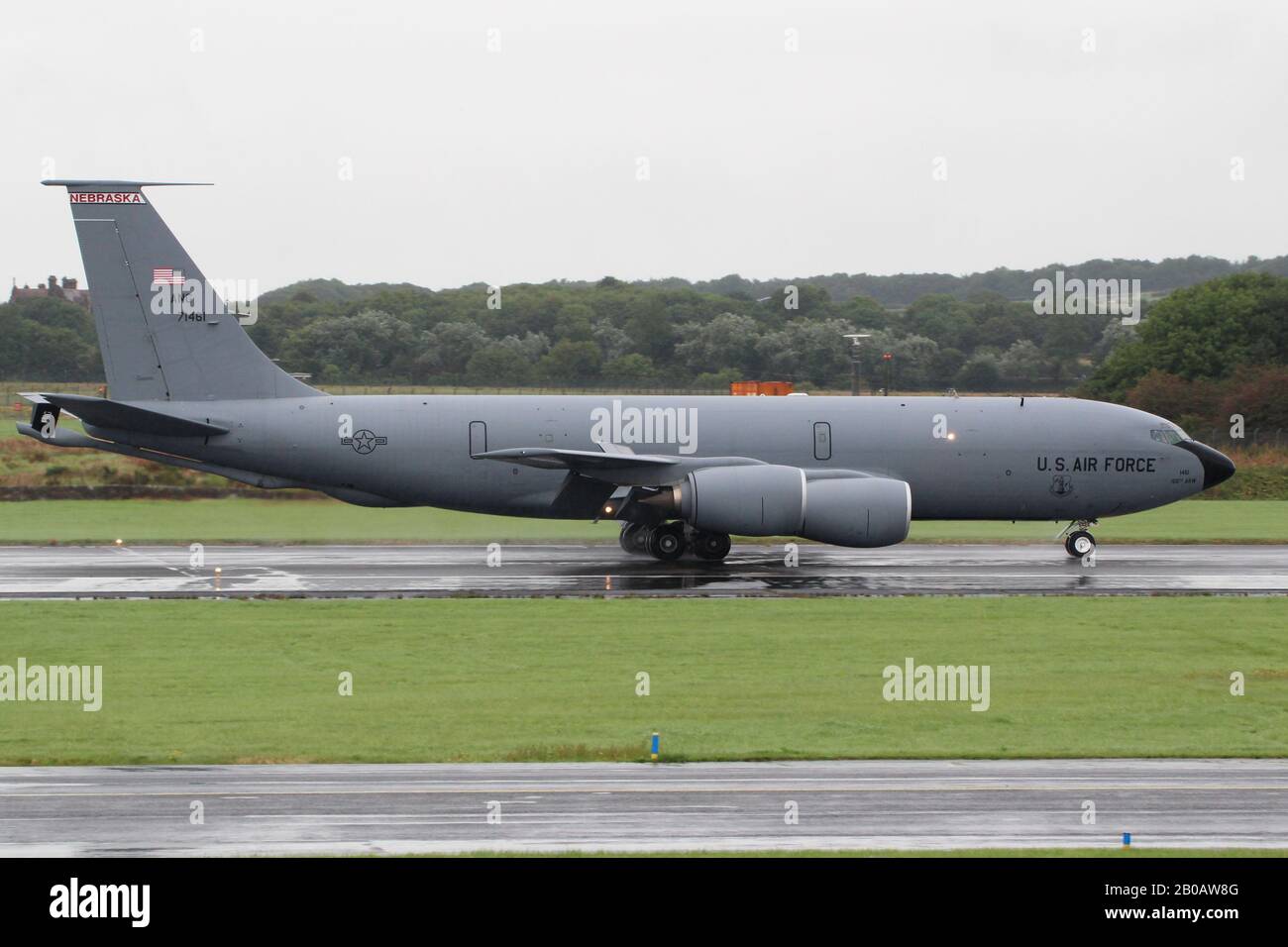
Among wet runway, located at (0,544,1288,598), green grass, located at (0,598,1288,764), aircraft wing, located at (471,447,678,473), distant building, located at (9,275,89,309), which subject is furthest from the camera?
distant building, located at (9,275,89,309)

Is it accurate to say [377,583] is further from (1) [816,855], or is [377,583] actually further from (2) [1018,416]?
(1) [816,855]

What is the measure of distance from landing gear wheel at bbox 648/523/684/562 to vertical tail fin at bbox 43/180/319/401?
1016cm

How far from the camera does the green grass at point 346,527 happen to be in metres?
40.4

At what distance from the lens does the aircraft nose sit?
120 feet

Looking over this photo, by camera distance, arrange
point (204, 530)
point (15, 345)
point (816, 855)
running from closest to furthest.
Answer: point (816, 855) → point (204, 530) → point (15, 345)

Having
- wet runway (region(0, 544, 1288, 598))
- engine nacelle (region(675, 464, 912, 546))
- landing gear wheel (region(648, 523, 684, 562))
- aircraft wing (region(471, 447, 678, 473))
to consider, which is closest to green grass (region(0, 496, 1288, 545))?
wet runway (region(0, 544, 1288, 598))

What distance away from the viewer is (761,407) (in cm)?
3606

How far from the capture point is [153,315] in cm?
3469

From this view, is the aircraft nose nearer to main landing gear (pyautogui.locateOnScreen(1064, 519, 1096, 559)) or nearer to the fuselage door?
main landing gear (pyautogui.locateOnScreen(1064, 519, 1096, 559))

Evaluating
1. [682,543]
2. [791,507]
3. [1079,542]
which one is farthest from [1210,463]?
[682,543]

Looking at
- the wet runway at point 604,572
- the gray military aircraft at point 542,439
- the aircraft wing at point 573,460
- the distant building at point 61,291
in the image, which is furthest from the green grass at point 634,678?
the distant building at point 61,291

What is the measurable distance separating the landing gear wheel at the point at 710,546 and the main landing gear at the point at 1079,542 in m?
9.18

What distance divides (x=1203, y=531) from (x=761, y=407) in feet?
56.1
